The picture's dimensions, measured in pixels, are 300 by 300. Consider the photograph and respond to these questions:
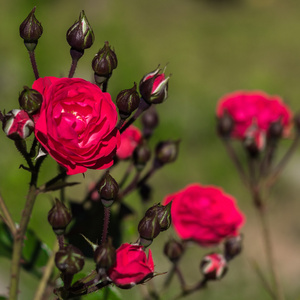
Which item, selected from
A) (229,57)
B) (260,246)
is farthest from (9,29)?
(260,246)

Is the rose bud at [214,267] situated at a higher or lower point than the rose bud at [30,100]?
lower

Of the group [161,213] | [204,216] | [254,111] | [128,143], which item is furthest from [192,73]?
[161,213]

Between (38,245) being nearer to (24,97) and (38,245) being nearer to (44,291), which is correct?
(44,291)

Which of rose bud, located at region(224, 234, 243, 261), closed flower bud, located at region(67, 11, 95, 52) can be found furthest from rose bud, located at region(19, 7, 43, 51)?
rose bud, located at region(224, 234, 243, 261)

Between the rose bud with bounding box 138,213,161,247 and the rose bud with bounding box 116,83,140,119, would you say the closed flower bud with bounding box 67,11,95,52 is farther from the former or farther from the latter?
the rose bud with bounding box 138,213,161,247

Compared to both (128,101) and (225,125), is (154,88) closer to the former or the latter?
(128,101)

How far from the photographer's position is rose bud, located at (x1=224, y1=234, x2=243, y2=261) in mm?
1189

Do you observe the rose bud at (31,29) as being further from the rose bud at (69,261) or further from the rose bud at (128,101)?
the rose bud at (69,261)

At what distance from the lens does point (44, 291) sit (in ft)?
3.42

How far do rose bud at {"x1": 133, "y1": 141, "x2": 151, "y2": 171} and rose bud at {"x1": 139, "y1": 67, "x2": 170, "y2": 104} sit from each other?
0.68 feet

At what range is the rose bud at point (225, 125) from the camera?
5.04ft

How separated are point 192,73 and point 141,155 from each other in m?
2.93

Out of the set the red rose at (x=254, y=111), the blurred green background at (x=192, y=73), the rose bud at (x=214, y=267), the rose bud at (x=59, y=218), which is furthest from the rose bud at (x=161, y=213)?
the red rose at (x=254, y=111)

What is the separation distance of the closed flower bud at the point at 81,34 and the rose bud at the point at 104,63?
37 mm
